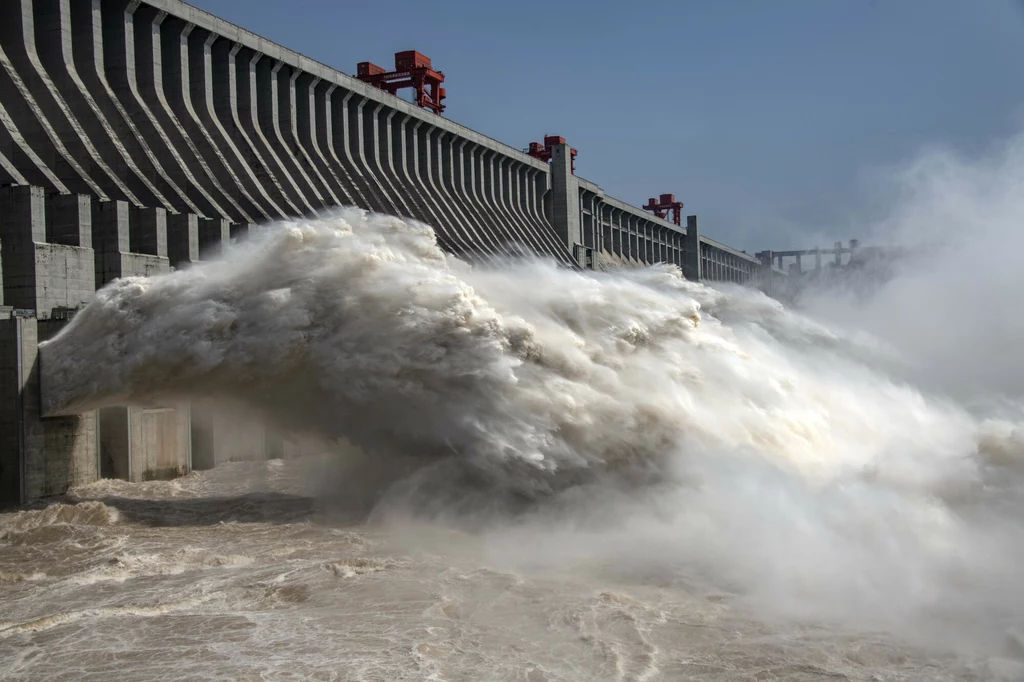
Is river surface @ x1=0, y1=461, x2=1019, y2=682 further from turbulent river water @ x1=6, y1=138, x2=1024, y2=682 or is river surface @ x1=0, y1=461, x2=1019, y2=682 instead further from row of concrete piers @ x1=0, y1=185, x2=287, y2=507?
row of concrete piers @ x1=0, y1=185, x2=287, y2=507

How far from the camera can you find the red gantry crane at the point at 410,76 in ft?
201

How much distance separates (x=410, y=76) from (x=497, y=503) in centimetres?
4891

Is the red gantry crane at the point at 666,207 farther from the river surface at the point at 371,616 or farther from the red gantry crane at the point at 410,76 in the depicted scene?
the river surface at the point at 371,616

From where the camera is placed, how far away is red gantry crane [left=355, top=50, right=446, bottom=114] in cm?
6141

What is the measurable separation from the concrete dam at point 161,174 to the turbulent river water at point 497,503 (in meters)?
1.17

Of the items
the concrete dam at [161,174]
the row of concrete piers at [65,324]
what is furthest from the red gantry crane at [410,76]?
the row of concrete piers at [65,324]

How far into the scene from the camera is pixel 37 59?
106 ft

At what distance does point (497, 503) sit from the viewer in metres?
18.8

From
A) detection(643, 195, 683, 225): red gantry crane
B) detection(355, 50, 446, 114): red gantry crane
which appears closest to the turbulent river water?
detection(355, 50, 446, 114): red gantry crane

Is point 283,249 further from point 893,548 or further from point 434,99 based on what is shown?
point 434,99

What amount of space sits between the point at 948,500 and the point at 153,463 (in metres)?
18.6

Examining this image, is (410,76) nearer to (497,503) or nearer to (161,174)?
(161,174)

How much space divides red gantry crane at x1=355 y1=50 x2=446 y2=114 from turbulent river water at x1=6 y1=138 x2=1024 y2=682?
4054 cm

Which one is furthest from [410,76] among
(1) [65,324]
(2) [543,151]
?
(1) [65,324]
